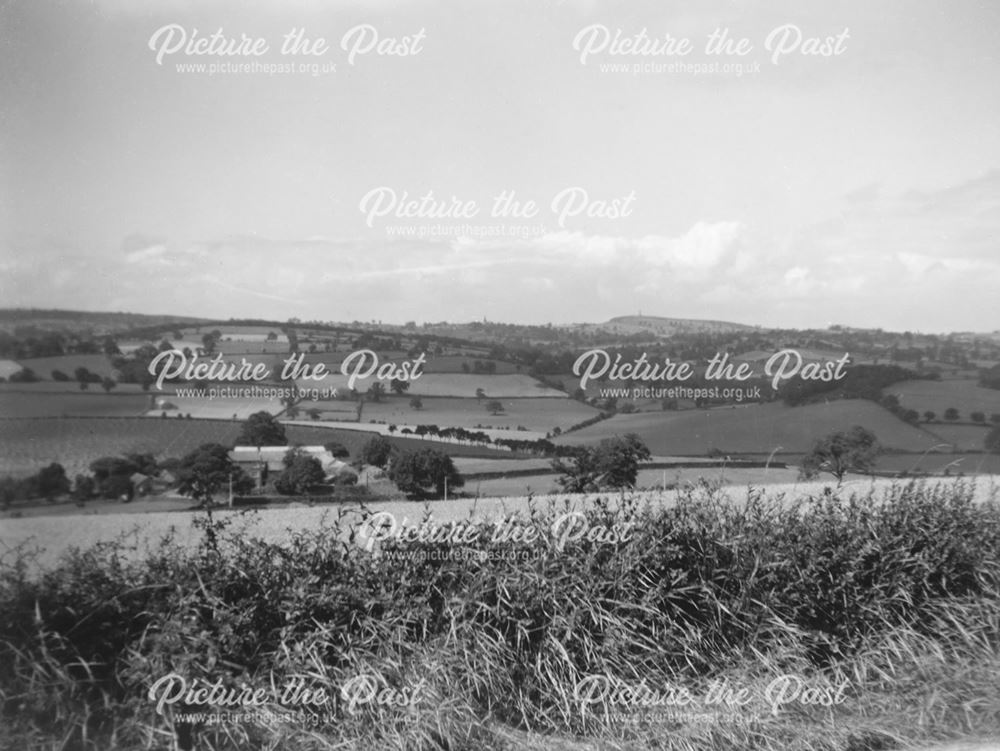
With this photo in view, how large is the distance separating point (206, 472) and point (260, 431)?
0.33 metres

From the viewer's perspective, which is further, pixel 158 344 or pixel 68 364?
pixel 158 344

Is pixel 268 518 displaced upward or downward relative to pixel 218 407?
downward

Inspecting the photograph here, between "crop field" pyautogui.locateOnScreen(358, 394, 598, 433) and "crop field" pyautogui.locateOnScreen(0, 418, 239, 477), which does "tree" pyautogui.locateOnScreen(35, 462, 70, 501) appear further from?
"crop field" pyautogui.locateOnScreen(358, 394, 598, 433)

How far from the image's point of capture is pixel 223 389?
4.52 metres

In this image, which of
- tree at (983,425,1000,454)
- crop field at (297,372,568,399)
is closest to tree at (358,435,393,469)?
crop field at (297,372,568,399)

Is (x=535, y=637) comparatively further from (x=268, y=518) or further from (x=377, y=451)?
(x=268, y=518)

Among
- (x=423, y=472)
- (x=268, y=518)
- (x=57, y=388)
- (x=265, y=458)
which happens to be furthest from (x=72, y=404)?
(x=423, y=472)

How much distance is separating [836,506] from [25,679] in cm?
434

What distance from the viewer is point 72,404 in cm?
435

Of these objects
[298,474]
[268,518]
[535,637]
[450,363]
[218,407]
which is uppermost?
[450,363]

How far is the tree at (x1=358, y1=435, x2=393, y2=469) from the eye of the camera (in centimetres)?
475

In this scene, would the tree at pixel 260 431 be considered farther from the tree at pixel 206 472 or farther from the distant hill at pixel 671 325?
the distant hill at pixel 671 325

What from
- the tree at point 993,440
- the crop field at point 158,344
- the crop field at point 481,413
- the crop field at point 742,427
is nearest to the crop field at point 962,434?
the tree at point 993,440

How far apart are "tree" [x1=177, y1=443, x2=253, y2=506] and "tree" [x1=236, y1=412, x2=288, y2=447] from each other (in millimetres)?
114
